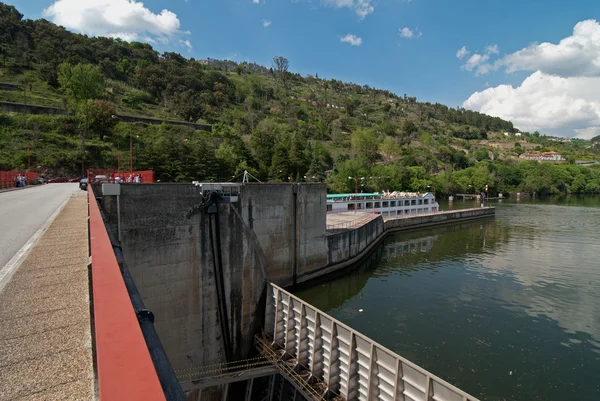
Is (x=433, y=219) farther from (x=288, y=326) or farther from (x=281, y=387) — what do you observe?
(x=281, y=387)

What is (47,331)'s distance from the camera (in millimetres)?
3654

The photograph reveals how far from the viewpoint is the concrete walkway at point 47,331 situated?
2.73 meters

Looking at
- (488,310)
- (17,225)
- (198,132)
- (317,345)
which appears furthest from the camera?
(198,132)

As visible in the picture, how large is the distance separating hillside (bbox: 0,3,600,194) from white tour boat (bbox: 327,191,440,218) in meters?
15.8

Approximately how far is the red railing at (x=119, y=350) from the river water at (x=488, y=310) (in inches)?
585

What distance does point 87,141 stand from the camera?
56.3m

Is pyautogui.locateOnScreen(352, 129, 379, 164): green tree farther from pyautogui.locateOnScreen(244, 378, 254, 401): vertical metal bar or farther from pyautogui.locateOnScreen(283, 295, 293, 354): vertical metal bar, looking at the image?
pyautogui.locateOnScreen(244, 378, 254, 401): vertical metal bar

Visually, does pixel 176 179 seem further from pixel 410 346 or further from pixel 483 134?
pixel 483 134

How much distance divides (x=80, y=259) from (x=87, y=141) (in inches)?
2389

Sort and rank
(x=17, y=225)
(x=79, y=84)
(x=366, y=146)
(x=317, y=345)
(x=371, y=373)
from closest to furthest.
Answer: (x=17, y=225)
(x=371, y=373)
(x=317, y=345)
(x=79, y=84)
(x=366, y=146)

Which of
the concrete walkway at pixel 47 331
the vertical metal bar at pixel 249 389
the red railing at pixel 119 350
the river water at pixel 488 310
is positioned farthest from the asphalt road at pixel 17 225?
the river water at pixel 488 310

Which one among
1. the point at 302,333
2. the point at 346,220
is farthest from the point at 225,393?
the point at 346,220

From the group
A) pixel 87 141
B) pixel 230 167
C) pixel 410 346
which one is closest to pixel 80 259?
pixel 410 346

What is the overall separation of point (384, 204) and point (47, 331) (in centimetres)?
4881
